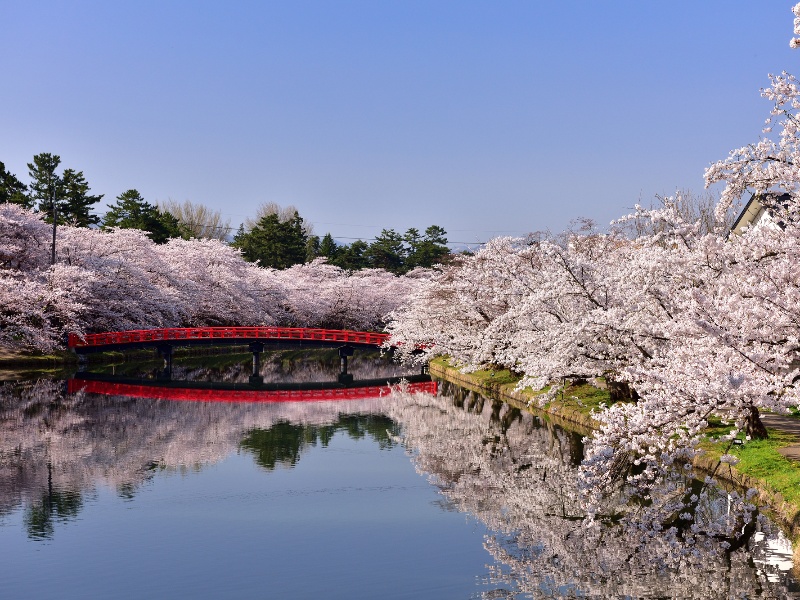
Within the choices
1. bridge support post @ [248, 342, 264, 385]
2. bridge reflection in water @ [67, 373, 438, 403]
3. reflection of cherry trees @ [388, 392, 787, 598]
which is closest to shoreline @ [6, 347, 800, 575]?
reflection of cherry trees @ [388, 392, 787, 598]

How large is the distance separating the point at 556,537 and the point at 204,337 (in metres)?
38.4

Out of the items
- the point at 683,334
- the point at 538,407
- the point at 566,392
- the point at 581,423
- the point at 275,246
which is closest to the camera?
the point at 683,334

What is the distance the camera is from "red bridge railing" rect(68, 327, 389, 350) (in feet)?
165

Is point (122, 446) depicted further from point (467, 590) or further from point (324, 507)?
point (467, 590)

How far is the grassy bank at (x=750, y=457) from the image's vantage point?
1639 cm

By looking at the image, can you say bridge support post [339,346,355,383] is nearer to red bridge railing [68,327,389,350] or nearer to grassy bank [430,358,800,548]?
red bridge railing [68,327,389,350]

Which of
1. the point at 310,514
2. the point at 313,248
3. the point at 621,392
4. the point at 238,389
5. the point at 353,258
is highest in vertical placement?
the point at 313,248

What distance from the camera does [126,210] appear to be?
251 feet

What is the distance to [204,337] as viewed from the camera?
5262cm

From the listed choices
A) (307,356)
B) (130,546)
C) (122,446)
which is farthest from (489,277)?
(307,356)

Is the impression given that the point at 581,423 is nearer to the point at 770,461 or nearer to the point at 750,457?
the point at 750,457

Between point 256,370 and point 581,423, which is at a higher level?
point 256,370

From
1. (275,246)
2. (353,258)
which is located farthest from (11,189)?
(353,258)

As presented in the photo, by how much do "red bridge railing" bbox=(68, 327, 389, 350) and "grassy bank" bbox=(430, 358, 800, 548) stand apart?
74.5ft
